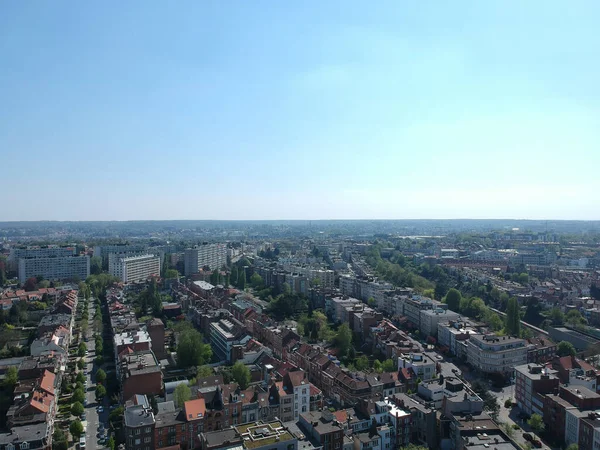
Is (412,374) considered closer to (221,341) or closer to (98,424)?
(221,341)

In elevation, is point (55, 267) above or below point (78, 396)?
above

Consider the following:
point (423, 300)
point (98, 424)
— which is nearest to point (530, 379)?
point (423, 300)

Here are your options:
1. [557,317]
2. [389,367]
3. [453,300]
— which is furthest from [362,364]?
[557,317]

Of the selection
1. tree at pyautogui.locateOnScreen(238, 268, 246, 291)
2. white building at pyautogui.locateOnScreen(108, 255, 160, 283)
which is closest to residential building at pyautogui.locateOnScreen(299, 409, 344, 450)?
tree at pyautogui.locateOnScreen(238, 268, 246, 291)

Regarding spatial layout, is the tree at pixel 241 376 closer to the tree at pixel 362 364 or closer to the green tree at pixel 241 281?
the tree at pixel 362 364

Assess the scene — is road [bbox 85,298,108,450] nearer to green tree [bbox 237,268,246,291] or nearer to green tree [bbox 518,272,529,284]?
green tree [bbox 237,268,246,291]

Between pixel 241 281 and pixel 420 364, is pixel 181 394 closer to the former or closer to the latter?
pixel 420 364
